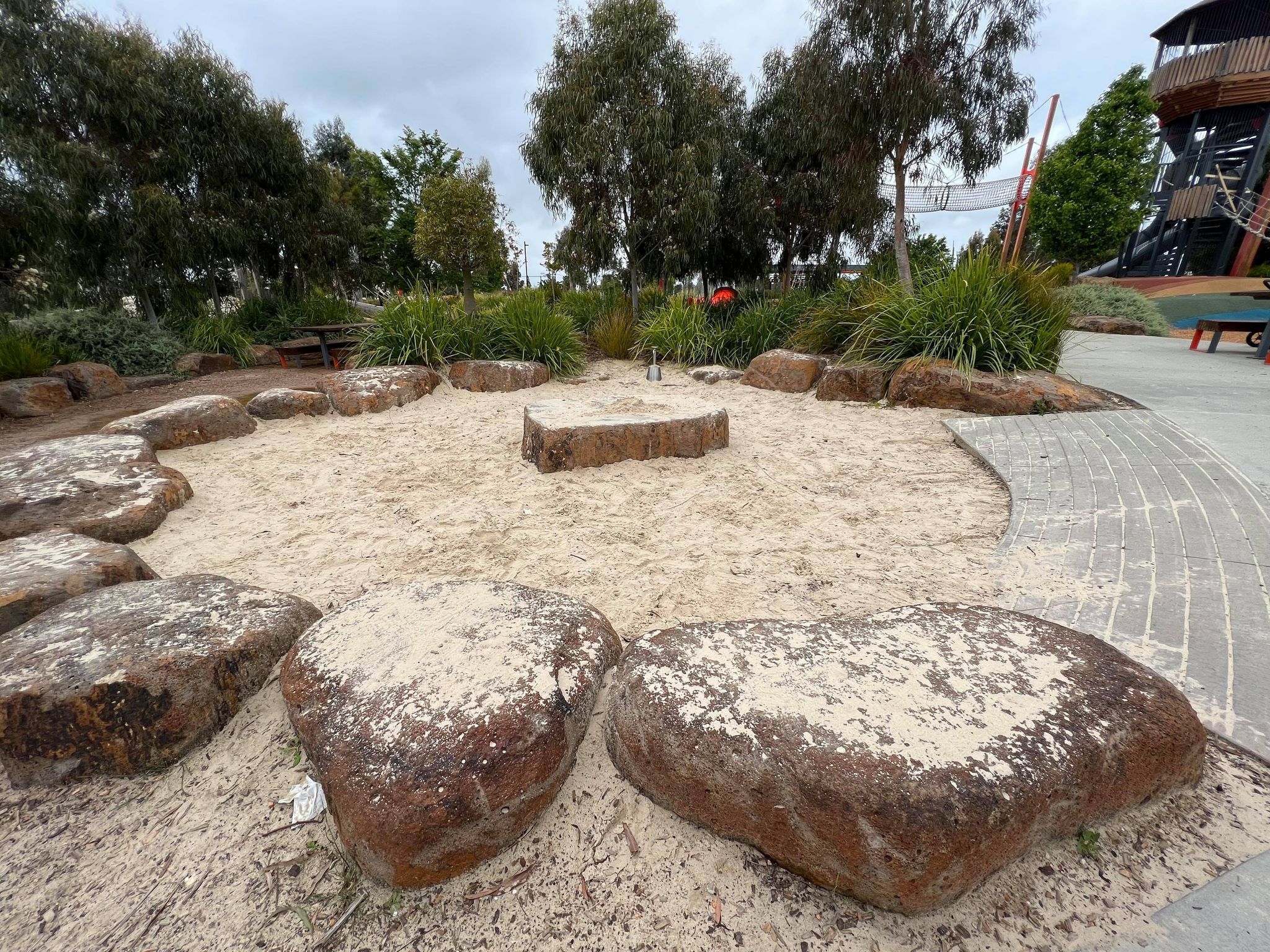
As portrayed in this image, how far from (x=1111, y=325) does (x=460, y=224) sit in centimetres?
1334

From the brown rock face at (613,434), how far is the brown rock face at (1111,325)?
1044 cm

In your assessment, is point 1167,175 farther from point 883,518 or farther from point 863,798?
point 863,798

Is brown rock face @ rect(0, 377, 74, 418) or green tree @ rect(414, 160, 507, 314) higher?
green tree @ rect(414, 160, 507, 314)

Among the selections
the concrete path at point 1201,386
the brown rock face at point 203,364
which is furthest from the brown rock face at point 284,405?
the concrete path at point 1201,386

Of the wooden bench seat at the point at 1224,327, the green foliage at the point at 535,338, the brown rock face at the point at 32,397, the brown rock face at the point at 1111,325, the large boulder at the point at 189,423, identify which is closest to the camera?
the large boulder at the point at 189,423

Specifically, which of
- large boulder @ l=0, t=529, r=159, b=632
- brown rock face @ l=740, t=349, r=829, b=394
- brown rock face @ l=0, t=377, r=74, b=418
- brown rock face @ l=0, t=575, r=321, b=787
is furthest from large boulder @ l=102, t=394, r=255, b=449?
brown rock face @ l=740, t=349, r=829, b=394

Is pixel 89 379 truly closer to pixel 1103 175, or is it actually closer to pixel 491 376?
pixel 491 376

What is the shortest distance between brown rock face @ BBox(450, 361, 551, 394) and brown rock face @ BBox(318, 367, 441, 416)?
0.40 m

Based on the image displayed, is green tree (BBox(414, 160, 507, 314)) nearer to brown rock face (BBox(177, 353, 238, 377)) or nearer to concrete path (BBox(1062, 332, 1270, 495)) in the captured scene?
brown rock face (BBox(177, 353, 238, 377))

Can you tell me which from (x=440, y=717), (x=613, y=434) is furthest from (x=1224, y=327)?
(x=440, y=717)

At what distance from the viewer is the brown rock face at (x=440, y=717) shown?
3.34ft

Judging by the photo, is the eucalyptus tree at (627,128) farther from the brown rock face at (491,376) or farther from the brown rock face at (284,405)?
the brown rock face at (284,405)

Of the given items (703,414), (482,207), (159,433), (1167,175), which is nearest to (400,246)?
(482,207)

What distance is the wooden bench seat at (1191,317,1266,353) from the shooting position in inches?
246
